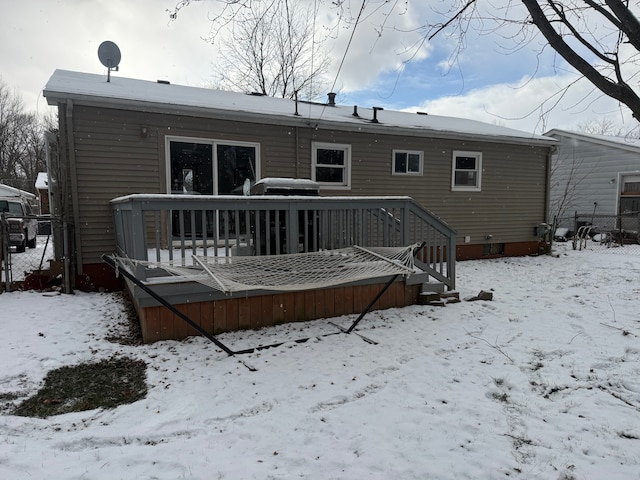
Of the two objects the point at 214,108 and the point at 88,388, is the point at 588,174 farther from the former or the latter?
the point at 88,388

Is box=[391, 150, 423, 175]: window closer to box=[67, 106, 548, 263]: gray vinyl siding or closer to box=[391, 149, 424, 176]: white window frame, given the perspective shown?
box=[391, 149, 424, 176]: white window frame

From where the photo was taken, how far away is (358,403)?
283 cm

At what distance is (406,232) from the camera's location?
17.4 feet

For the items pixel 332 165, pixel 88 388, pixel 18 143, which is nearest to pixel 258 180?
pixel 332 165

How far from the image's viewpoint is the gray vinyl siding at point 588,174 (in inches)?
563

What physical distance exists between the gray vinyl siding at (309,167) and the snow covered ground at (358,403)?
2.20 m

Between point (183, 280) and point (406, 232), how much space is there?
299 centimetres

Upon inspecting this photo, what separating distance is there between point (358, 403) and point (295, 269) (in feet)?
4.98

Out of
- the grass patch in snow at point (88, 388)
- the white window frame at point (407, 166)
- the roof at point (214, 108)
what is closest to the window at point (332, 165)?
the roof at point (214, 108)

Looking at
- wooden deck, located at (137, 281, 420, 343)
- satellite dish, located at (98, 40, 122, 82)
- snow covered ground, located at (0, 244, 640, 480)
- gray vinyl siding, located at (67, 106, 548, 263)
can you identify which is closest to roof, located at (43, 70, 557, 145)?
gray vinyl siding, located at (67, 106, 548, 263)

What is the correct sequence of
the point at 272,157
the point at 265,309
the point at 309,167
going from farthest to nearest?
the point at 309,167
the point at 272,157
the point at 265,309

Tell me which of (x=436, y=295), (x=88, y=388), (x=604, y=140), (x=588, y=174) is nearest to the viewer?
(x=88, y=388)

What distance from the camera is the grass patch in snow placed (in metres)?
2.76

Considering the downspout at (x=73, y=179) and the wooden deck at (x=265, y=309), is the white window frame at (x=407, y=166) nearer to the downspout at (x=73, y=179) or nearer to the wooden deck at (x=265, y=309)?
the wooden deck at (x=265, y=309)
